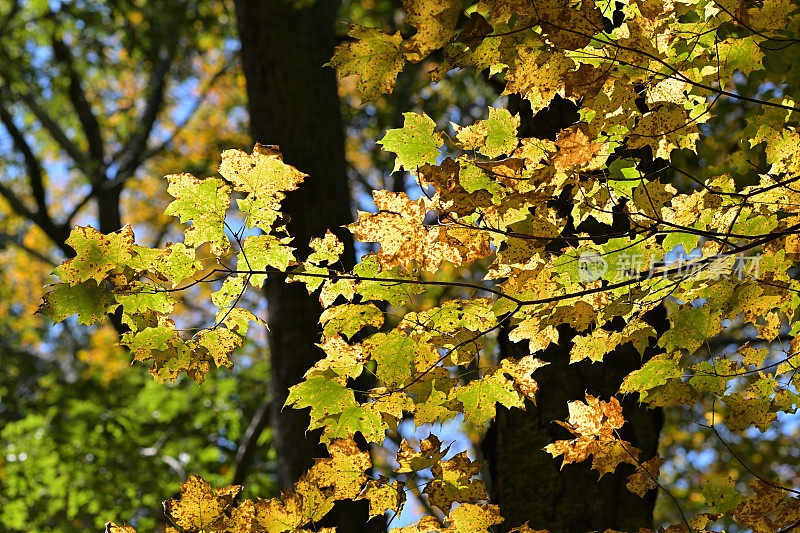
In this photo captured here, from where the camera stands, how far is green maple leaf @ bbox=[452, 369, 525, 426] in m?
1.50

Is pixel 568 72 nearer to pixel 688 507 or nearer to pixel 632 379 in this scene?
pixel 632 379

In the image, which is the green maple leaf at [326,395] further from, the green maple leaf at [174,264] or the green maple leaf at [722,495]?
the green maple leaf at [722,495]

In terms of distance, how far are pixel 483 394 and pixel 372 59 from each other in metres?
0.80

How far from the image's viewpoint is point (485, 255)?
139 cm

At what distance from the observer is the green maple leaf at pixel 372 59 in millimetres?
1291

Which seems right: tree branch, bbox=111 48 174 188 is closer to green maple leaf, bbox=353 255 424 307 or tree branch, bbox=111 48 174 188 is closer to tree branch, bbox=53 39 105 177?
tree branch, bbox=53 39 105 177

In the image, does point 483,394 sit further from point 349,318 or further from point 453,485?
point 349,318

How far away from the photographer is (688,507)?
948 centimetres

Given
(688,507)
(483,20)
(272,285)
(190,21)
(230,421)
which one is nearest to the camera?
(483,20)

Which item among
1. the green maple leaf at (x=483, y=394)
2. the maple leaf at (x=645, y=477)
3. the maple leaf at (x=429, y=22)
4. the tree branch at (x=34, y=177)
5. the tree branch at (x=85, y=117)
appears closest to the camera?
the maple leaf at (x=429, y=22)

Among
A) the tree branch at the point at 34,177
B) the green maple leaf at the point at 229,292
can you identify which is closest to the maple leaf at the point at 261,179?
the green maple leaf at the point at 229,292

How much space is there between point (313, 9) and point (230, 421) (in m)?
4.39

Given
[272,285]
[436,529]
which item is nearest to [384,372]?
[436,529]

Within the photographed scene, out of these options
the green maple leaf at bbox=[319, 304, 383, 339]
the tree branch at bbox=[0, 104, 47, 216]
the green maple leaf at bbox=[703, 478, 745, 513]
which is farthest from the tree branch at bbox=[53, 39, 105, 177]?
the green maple leaf at bbox=[703, 478, 745, 513]
